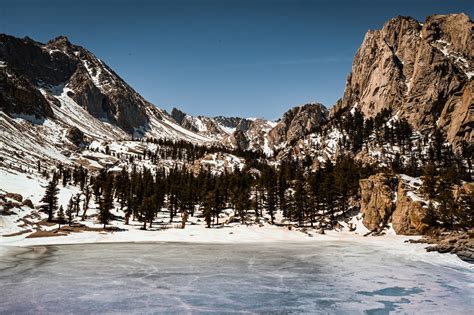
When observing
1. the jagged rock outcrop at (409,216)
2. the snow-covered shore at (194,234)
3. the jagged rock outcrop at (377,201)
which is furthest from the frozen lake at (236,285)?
the jagged rock outcrop at (377,201)

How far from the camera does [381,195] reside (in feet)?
245

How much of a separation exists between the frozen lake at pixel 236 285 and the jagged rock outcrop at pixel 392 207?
26.6 m

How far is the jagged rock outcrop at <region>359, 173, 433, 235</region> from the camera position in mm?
64562

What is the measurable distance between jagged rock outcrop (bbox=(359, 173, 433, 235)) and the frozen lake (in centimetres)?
2662

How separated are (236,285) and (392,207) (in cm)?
5728

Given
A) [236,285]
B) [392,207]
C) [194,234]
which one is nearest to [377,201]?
[392,207]

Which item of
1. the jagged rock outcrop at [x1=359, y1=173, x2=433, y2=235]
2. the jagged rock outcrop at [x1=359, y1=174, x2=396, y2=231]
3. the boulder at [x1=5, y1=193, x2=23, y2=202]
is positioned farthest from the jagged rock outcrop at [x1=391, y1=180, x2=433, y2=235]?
the boulder at [x1=5, y1=193, x2=23, y2=202]

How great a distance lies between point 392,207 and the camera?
7206cm

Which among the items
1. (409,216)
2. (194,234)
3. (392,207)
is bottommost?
(194,234)

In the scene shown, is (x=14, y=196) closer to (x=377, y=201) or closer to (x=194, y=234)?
(x=194, y=234)

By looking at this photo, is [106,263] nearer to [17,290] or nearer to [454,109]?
[17,290]

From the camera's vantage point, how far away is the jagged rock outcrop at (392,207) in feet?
212

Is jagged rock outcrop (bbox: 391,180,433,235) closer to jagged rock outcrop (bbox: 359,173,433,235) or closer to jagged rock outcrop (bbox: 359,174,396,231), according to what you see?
jagged rock outcrop (bbox: 359,173,433,235)

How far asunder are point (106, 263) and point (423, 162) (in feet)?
447
